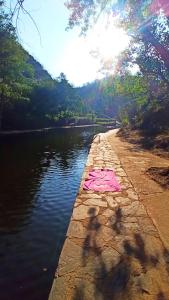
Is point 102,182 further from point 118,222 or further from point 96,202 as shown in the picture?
point 118,222

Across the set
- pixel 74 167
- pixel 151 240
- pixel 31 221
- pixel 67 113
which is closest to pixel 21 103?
pixel 67 113

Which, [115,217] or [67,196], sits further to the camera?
[67,196]

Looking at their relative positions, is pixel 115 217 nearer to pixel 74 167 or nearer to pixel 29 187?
pixel 29 187

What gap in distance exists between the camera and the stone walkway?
3742 millimetres

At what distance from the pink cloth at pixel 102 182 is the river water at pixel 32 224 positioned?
89 centimetres

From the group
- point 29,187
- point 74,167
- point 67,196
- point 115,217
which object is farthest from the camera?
point 74,167

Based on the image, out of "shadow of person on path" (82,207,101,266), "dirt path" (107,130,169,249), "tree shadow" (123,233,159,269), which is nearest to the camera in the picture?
"tree shadow" (123,233,159,269)

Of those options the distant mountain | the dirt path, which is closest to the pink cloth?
the dirt path

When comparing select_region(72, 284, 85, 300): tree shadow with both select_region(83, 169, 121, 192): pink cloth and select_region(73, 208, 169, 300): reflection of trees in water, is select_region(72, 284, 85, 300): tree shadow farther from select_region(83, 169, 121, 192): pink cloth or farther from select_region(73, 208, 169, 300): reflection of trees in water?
select_region(83, 169, 121, 192): pink cloth

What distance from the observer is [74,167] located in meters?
15.7

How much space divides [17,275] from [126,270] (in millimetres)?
2087

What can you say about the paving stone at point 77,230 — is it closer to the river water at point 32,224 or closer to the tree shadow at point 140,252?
the river water at point 32,224

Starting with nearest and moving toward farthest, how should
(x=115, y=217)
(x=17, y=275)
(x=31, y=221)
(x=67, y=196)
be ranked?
(x=17, y=275), (x=115, y=217), (x=31, y=221), (x=67, y=196)

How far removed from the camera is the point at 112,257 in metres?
4.59
